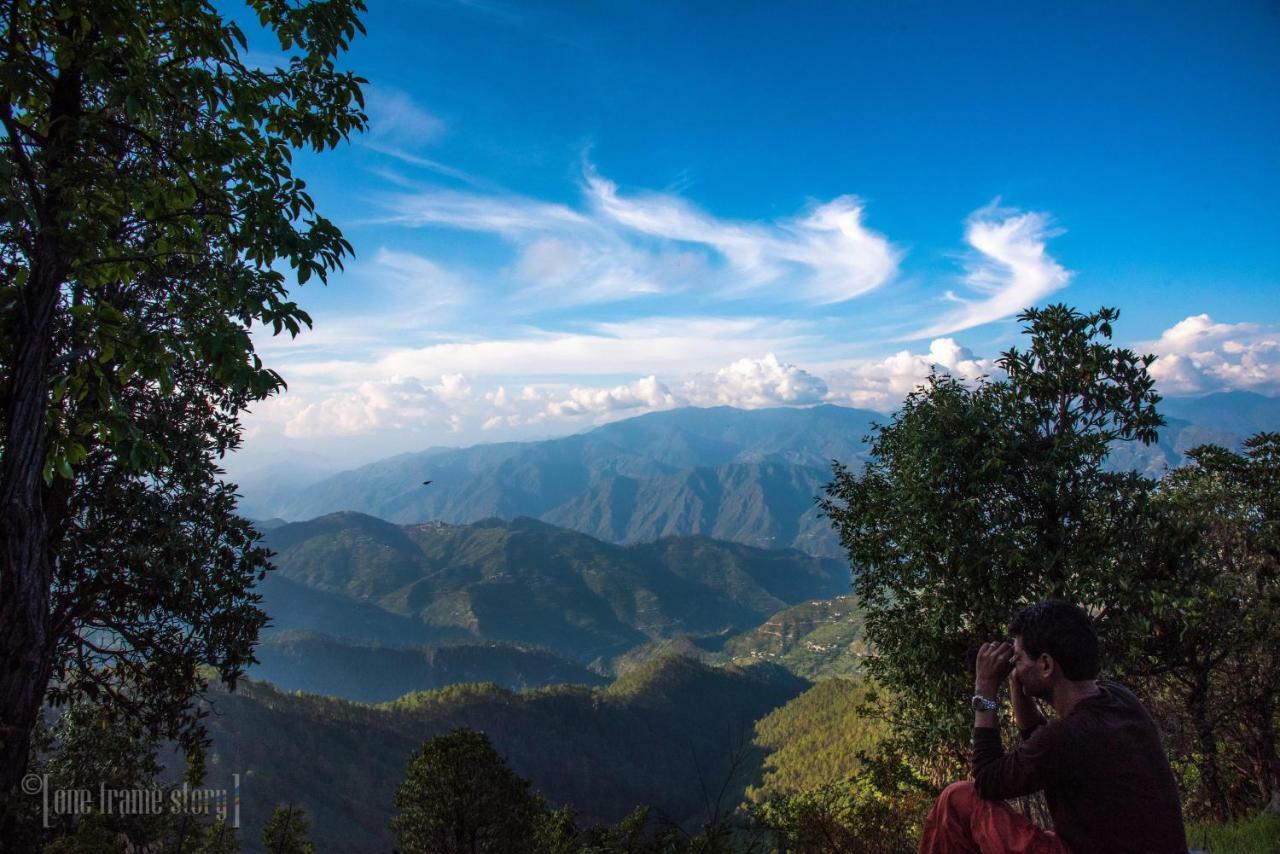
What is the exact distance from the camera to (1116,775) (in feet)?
13.2

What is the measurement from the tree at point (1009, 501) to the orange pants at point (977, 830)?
23.6 feet

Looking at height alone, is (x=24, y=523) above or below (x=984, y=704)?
above

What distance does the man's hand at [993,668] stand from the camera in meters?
4.58

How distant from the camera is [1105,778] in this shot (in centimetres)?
405

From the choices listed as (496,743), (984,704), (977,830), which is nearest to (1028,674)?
(984,704)

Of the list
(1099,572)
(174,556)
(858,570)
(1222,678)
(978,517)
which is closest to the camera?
(174,556)

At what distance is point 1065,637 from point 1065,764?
827 mm

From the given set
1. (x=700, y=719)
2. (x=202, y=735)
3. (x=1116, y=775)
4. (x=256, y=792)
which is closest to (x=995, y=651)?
(x=1116, y=775)

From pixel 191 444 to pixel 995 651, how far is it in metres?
10.2

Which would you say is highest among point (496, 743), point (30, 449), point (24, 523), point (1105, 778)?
point (30, 449)

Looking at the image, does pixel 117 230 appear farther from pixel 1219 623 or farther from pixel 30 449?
pixel 1219 623

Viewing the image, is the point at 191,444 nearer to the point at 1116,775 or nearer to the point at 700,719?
the point at 1116,775

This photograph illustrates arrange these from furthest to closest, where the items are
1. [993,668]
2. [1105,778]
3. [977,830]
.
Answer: [993,668] → [977,830] → [1105,778]

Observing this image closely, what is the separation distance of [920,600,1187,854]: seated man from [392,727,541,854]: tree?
15.4 meters
